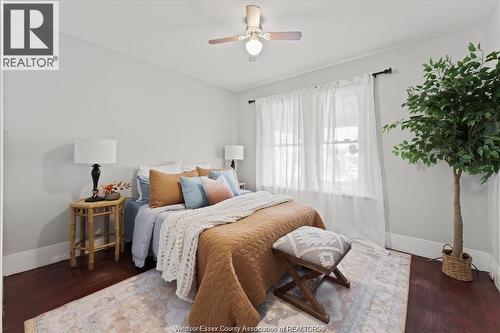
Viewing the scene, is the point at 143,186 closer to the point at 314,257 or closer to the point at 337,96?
the point at 314,257

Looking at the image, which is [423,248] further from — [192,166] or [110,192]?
[110,192]

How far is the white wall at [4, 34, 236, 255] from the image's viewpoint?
2432 mm

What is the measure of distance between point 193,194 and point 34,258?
1761 millimetres

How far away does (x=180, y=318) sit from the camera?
1825 mm

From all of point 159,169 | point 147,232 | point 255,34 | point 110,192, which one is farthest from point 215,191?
point 255,34

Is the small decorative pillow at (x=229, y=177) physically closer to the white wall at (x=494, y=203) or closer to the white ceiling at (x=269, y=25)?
the white ceiling at (x=269, y=25)

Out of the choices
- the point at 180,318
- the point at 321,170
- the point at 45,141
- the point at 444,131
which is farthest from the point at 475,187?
the point at 45,141

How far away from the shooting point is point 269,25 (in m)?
2.51

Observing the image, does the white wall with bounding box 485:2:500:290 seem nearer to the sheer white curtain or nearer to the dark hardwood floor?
the dark hardwood floor

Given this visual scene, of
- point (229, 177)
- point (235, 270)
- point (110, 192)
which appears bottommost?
point (235, 270)

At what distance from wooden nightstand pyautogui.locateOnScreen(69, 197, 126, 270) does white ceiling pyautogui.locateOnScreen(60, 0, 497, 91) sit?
188 cm

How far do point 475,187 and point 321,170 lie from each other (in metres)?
1.69
